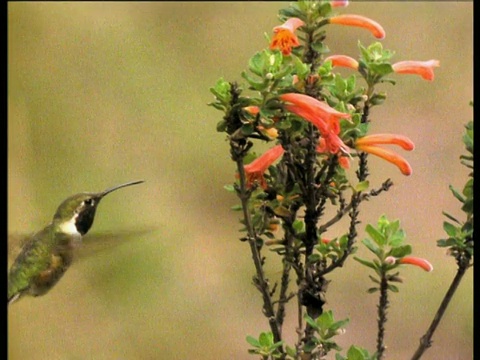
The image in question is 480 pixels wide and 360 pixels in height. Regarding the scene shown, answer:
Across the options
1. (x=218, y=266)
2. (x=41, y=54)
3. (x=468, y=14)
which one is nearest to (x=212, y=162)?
(x=218, y=266)

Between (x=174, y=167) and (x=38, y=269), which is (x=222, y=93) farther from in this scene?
(x=174, y=167)

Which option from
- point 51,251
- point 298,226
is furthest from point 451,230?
point 51,251

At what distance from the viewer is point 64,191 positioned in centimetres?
283

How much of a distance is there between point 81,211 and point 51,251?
0.10 metres

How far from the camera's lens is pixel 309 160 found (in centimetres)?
87

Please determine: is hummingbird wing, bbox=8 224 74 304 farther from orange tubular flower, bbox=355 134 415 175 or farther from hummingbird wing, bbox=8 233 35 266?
orange tubular flower, bbox=355 134 415 175

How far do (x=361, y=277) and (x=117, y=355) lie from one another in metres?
1.07

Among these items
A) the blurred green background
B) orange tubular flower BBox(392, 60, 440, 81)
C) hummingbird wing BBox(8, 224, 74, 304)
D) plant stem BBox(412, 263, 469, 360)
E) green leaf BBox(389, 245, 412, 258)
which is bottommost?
the blurred green background

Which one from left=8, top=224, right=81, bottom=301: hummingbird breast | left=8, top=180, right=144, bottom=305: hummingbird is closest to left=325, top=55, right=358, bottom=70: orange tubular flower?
left=8, top=180, right=144, bottom=305: hummingbird

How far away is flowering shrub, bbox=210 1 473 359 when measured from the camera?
2.72ft

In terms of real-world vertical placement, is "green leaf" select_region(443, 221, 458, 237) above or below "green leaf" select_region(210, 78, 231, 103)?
below

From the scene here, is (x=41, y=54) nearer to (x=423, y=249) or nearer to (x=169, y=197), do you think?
(x=169, y=197)

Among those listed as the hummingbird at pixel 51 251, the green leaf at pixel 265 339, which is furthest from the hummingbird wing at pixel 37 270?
the green leaf at pixel 265 339

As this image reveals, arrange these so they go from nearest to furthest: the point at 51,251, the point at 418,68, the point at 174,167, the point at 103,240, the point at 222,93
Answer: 1. the point at 222,93
2. the point at 418,68
3. the point at 103,240
4. the point at 51,251
5. the point at 174,167
